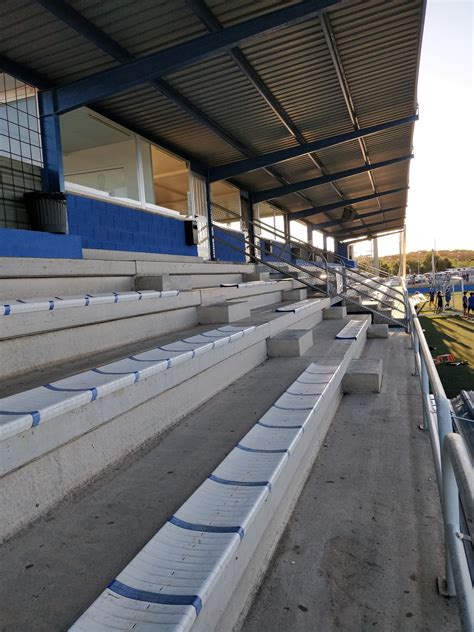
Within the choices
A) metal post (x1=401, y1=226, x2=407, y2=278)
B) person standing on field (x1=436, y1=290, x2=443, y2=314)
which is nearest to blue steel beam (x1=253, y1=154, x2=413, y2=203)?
person standing on field (x1=436, y1=290, x2=443, y2=314)

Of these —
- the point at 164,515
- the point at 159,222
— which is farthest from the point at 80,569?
the point at 159,222

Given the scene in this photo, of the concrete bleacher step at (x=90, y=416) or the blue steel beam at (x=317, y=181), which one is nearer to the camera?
the concrete bleacher step at (x=90, y=416)

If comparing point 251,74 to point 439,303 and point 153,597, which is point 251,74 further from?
point 439,303

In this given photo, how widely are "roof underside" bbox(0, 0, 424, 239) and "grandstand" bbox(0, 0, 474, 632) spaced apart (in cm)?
4

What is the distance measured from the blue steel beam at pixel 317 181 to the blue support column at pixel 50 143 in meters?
8.54

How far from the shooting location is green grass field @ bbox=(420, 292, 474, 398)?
23.9ft

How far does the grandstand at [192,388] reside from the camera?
1502 millimetres

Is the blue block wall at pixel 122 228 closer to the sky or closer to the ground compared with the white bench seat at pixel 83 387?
closer to the sky

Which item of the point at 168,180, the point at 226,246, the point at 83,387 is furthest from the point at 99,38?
the point at 226,246

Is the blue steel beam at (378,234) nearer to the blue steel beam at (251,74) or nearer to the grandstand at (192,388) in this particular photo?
the blue steel beam at (251,74)

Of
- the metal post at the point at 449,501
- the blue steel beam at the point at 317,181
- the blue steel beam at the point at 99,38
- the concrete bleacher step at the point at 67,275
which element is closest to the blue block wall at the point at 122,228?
the concrete bleacher step at the point at 67,275

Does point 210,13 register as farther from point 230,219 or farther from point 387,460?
point 230,219

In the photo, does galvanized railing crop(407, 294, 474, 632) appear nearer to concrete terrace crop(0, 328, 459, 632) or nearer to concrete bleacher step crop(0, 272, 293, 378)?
concrete terrace crop(0, 328, 459, 632)

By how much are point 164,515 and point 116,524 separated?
183mm
